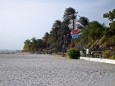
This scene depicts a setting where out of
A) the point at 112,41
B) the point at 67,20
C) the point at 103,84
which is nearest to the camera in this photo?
the point at 103,84

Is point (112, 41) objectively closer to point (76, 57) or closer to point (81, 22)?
point (76, 57)

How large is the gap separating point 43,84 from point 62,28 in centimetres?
A: 9217

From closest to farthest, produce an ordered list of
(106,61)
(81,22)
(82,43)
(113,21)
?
(106,61), (113,21), (82,43), (81,22)

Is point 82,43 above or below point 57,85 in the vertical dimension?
above

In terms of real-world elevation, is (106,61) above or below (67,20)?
below

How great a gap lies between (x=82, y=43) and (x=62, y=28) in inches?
948

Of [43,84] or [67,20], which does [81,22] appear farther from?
[43,84]

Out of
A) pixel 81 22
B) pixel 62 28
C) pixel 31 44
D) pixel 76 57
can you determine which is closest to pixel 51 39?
pixel 62 28

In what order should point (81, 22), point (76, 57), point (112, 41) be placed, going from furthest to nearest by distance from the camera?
point (81, 22) < point (76, 57) < point (112, 41)

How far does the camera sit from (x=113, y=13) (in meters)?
44.3

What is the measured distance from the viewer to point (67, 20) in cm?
10075

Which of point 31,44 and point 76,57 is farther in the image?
point 31,44

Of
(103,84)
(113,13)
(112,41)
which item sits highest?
(113,13)

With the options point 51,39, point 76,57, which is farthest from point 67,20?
point 76,57
